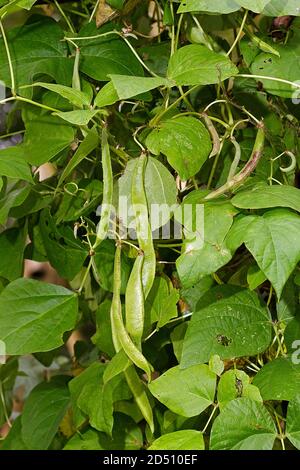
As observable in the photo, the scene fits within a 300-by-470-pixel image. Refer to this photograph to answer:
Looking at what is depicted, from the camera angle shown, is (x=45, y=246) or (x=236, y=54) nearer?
(x=45, y=246)

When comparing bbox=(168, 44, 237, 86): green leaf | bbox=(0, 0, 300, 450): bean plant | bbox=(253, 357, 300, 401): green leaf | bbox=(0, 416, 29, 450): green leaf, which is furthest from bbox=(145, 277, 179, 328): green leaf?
bbox=(0, 416, 29, 450): green leaf

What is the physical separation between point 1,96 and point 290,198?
A: 36cm

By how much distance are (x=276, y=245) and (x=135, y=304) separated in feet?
0.48

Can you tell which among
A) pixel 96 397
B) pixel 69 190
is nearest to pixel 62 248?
pixel 69 190

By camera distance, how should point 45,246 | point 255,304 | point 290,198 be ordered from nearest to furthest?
point 290,198
point 255,304
point 45,246

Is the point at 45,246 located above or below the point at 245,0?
below

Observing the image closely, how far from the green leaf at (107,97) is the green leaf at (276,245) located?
0.17 m

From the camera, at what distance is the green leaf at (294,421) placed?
0.69 metres

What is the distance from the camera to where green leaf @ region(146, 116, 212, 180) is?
73 cm

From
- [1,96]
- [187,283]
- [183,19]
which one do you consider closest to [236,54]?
[183,19]

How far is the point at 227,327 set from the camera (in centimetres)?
76

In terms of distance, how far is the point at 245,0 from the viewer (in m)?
0.69

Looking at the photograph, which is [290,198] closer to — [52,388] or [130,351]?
[130,351]

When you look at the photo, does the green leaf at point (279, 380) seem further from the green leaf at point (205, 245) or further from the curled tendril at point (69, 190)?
the curled tendril at point (69, 190)
